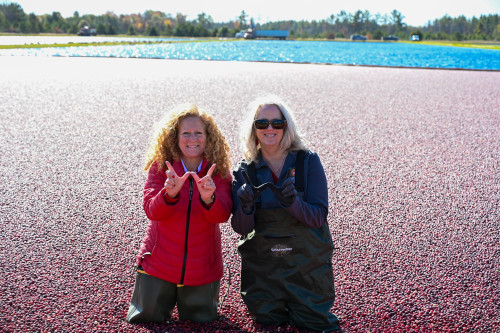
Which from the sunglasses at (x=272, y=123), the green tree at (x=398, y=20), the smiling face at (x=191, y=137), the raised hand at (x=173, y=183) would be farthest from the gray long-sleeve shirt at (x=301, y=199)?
the green tree at (x=398, y=20)

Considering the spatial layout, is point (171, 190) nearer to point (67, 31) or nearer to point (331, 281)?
point (331, 281)

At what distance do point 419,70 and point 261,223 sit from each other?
22648mm

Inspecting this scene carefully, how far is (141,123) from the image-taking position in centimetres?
1064

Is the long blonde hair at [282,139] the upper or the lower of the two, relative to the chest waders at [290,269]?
upper

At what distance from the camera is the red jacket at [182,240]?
334cm

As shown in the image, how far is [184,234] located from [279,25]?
612 feet

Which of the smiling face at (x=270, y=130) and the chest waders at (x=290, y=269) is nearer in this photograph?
the chest waders at (x=290, y=269)

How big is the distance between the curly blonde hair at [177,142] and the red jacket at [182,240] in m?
0.08

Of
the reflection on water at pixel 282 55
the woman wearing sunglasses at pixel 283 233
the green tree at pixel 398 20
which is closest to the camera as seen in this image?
the woman wearing sunglasses at pixel 283 233

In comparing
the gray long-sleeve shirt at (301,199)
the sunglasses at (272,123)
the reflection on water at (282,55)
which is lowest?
the reflection on water at (282,55)

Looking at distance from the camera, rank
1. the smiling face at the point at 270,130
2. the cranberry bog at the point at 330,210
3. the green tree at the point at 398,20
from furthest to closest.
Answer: the green tree at the point at 398,20 → the cranberry bog at the point at 330,210 → the smiling face at the point at 270,130

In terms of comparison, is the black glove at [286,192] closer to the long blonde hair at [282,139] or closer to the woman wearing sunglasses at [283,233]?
the woman wearing sunglasses at [283,233]

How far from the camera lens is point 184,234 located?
132 inches

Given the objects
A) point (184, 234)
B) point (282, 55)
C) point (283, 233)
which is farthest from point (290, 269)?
point (282, 55)
